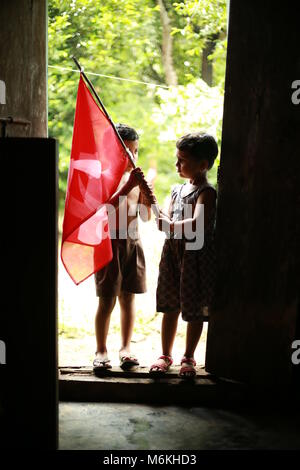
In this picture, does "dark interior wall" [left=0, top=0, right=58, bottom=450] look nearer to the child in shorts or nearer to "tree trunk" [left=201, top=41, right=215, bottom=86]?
the child in shorts

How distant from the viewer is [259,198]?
349cm

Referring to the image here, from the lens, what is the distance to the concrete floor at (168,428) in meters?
3.04

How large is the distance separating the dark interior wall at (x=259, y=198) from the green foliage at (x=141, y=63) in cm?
175

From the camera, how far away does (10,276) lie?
2.47m

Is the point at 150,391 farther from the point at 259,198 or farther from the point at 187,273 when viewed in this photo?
the point at 259,198

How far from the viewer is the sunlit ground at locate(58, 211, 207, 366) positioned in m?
4.59

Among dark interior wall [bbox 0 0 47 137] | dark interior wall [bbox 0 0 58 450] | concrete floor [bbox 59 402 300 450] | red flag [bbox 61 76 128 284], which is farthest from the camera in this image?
red flag [bbox 61 76 128 284]

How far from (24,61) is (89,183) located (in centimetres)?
96

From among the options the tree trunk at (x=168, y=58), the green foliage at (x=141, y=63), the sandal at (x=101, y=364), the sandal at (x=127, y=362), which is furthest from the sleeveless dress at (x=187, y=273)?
the tree trunk at (x=168, y=58)

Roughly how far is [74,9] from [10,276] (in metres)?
4.43

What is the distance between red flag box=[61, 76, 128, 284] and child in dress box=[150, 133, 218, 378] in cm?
44

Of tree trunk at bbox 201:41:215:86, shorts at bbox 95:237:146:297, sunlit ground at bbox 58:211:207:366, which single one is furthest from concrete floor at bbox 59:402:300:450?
tree trunk at bbox 201:41:215:86

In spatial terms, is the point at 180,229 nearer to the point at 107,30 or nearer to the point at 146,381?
the point at 146,381
